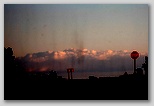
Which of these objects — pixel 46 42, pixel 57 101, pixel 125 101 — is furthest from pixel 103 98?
pixel 46 42

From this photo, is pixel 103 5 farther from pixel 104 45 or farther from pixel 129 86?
pixel 129 86

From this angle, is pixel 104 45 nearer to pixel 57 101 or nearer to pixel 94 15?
pixel 94 15

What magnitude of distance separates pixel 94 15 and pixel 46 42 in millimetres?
576

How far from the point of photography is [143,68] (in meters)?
3.54

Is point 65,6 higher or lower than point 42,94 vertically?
higher

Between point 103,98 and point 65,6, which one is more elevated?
point 65,6

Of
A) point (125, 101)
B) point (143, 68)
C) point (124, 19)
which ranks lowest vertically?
point (125, 101)

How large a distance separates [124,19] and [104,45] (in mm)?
342

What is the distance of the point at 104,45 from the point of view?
357 centimetres

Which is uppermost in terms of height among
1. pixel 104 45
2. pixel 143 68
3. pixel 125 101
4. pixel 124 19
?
pixel 124 19

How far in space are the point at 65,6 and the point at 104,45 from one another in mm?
577

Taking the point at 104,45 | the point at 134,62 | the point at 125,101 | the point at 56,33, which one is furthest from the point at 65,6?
the point at 125,101

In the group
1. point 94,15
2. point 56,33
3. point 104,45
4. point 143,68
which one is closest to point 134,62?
point 143,68

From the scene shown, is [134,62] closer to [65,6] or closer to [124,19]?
[124,19]
